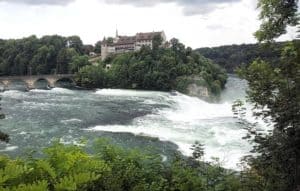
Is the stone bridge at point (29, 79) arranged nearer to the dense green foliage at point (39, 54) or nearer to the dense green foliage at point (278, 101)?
the dense green foliage at point (39, 54)

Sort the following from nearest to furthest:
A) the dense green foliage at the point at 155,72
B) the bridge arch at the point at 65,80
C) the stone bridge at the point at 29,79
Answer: the dense green foliage at the point at 155,72 → the stone bridge at the point at 29,79 → the bridge arch at the point at 65,80

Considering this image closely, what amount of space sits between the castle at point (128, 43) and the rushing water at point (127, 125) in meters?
53.8

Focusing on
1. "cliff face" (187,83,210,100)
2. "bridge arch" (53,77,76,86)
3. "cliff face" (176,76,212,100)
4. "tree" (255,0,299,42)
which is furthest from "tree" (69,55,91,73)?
"tree" (255,0,299,42)

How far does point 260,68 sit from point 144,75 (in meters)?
72.1

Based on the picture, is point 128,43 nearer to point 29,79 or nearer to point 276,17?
point 29,79

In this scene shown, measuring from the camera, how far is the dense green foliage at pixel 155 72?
75.8 m

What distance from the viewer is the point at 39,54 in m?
108

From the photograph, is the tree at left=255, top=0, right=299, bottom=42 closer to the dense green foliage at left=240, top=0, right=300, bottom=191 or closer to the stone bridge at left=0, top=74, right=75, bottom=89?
the dense green foliage at left=240, top=0, right=300, bottom=191

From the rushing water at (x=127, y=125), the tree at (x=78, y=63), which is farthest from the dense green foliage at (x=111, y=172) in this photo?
the tree at (x=78, y=63)

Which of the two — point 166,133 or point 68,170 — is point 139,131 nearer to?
point 166,133

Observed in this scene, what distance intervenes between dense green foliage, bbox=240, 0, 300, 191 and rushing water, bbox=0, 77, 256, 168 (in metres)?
15.5

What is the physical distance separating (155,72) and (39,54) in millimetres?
40338

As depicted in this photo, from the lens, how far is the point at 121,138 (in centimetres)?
3073

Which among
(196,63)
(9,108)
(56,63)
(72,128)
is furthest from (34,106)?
(56,63)
